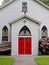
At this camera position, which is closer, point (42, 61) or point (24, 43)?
point (42, 61)

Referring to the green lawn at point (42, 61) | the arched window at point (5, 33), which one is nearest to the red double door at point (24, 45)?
the arched window at point (5, 33)

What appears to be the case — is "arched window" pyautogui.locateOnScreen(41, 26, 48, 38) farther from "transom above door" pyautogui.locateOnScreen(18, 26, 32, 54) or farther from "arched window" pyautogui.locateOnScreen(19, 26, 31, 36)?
"transom above door" pyautogui.locateOnScreen(18, 26, 32, 54)

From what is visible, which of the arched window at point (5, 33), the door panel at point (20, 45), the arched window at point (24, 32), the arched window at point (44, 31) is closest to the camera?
the door panel at point (20, 45)

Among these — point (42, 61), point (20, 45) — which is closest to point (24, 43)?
point (20, 45)

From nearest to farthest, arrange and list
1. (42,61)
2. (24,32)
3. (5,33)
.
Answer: (42,61), (24,32), (5,33)

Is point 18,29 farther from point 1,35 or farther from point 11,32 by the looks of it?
point 1,35

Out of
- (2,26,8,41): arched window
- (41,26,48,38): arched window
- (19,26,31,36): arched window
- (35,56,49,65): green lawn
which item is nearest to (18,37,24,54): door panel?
(19,26,31,36): arched window

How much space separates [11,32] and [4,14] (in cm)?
390

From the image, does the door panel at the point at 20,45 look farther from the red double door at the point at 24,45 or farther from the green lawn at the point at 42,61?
the green lawn at the point at 42,61

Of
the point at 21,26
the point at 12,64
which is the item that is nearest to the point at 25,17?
the point at 21,26

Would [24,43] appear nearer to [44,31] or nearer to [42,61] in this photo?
[44,31]

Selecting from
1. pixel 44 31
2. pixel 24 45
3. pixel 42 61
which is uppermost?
pixel 44 31

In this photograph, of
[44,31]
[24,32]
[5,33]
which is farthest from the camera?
[5,33]

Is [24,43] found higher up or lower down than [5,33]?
lower down
